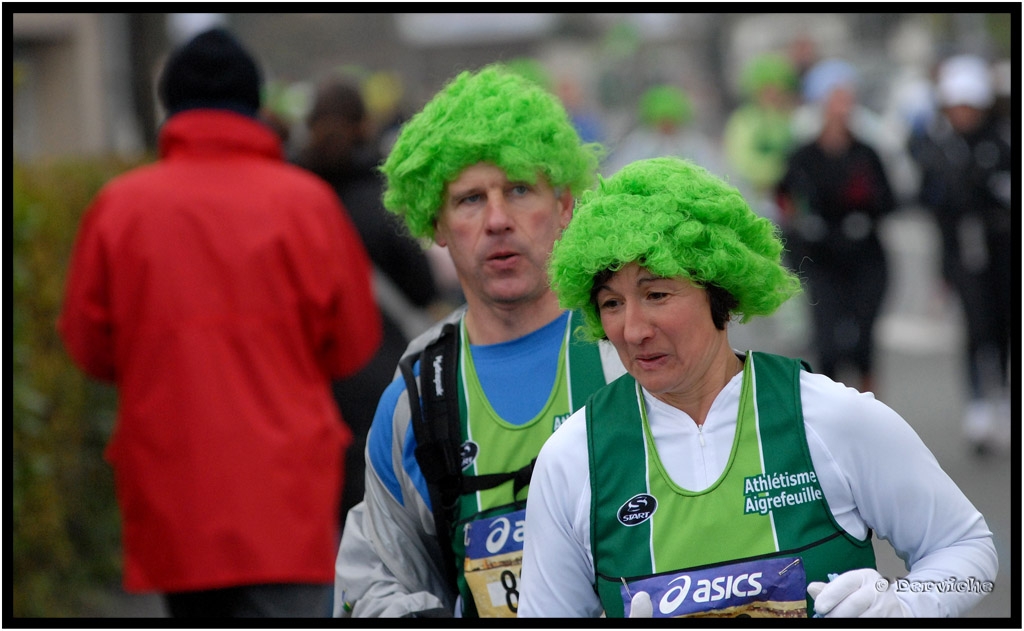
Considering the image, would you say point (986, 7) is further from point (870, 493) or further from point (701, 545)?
A: point (701, 545)

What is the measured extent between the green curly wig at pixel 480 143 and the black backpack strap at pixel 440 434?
1.40ft

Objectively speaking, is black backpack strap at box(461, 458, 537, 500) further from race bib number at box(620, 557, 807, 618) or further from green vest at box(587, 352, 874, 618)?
race bib number at box(620, 557, 807, 618)

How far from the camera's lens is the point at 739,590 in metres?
2.65

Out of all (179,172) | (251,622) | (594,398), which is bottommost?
(251,622)

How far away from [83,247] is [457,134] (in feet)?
6.13

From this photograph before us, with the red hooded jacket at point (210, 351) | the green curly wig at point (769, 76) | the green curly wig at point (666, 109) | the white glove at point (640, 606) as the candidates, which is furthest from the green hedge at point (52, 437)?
the green curly wig at point (769, 76)

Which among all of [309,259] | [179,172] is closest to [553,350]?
→ [309,259]

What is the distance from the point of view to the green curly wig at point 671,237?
273 cm

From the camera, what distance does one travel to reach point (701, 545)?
2.65m

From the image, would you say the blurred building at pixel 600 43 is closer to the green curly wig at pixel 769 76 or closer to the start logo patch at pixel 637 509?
the green curly wig at pixel 769 76

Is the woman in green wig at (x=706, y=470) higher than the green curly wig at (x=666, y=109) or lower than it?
lower

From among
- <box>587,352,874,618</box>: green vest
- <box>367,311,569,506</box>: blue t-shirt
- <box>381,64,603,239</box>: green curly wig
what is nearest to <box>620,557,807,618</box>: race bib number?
<box>587,352,874,618</box>: green vest

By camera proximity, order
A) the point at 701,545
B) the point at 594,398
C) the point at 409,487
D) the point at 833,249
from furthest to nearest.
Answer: the point at 833,249, the point at 409,487, the point at 594,398, the point at 701,545

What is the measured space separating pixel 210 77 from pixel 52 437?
2005 millimetres
